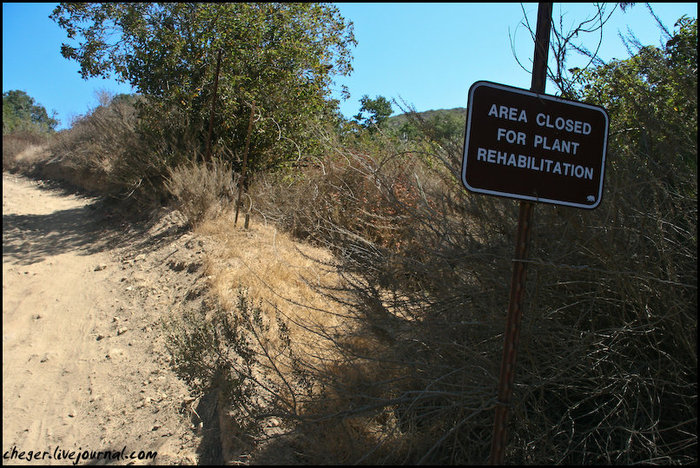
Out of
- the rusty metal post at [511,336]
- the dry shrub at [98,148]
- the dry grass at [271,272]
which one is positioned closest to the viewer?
the rusty metal post at [511,336]

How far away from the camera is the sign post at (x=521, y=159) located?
6.89 feet

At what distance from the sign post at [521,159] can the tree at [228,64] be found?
8193 mm

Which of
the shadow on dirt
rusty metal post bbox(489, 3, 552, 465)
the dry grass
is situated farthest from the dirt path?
rusty metal post bbox(489, 3, 552, 465)

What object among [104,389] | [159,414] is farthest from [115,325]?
[159,414]

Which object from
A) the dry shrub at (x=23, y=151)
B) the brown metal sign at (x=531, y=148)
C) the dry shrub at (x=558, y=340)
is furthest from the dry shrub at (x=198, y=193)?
the dry shrub at (x=23, y=151)

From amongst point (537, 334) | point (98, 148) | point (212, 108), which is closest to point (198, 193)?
point (212, 108)

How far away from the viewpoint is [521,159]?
2.13 meters

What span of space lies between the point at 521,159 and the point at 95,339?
17.5 ft

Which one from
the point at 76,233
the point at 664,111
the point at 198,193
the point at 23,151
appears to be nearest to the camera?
the point at 664,111

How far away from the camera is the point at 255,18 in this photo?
1009 cm

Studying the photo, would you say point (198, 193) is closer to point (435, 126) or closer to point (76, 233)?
point (76, 233)

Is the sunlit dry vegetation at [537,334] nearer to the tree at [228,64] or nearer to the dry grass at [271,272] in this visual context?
the dry grass at [271,272]

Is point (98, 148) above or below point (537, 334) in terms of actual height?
above

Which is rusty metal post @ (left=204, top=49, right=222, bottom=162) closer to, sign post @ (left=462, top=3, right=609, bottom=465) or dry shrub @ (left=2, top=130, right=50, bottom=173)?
sign post @ (left=462, top=3, right=609, bottom=465)
